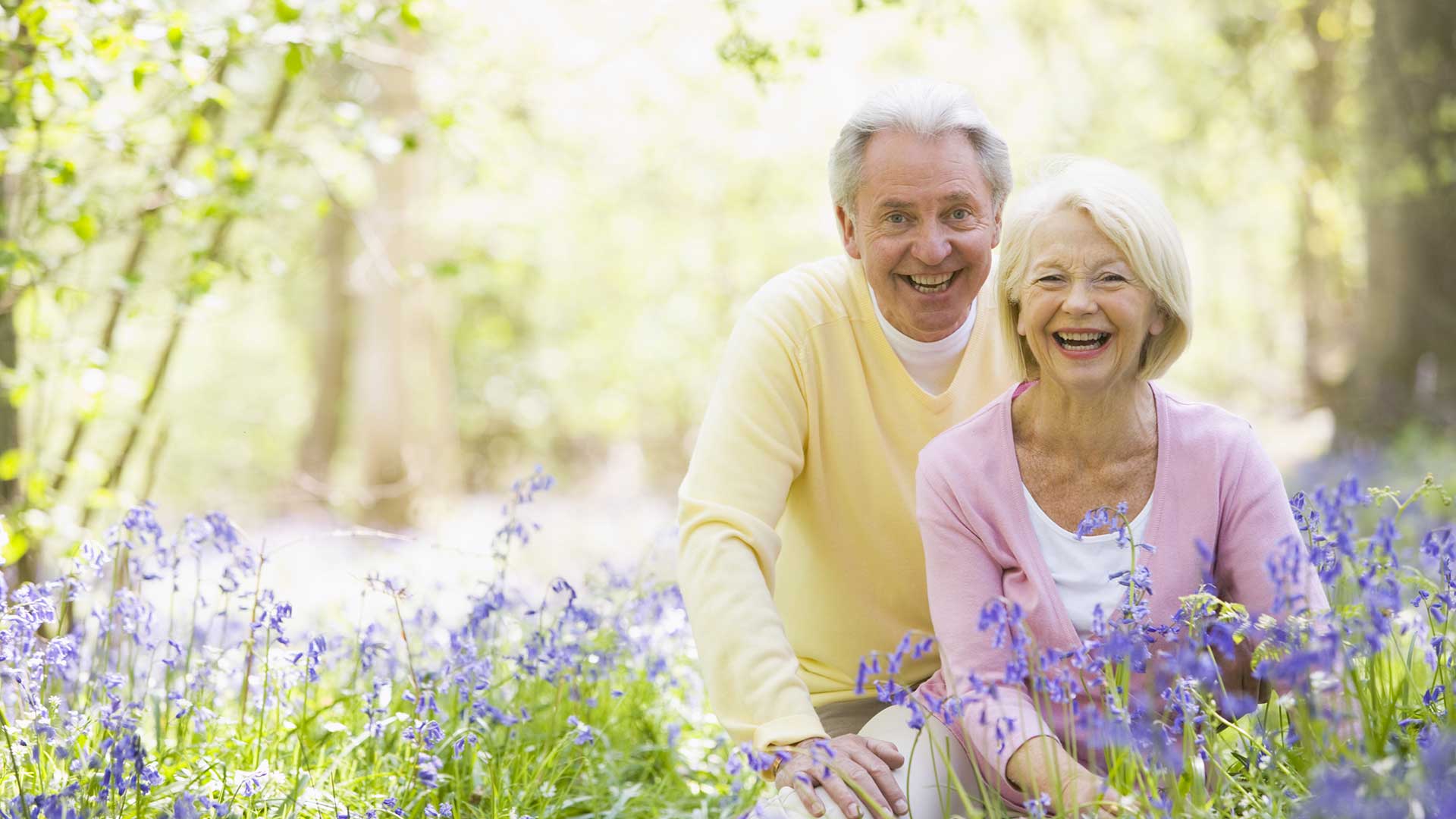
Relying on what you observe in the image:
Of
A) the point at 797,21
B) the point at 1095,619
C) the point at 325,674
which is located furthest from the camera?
the point at 797,21

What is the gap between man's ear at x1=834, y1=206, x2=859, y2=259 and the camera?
3.00 m

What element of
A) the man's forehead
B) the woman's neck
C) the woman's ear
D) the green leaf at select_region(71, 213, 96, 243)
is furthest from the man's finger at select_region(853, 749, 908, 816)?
the green leaf at select_region(71, 213, 96, 243)

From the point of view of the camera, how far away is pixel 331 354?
15.2 metres

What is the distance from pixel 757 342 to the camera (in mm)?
2906

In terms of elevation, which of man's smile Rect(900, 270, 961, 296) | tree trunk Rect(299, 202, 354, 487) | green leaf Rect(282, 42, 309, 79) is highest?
tree trunk Rect(299, 202, 354, 487)

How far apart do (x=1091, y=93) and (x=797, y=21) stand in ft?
43.1

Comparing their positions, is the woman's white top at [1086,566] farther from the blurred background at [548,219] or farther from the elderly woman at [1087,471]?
the blurred background at [548,219]

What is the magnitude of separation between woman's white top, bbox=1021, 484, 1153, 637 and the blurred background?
2.86 feet

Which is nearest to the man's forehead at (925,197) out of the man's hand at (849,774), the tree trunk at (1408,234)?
the man's hand at (849,774)

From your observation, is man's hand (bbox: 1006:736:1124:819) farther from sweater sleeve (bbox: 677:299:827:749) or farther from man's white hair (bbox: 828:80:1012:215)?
man's white hair (bbox: 828:80:1012:215)

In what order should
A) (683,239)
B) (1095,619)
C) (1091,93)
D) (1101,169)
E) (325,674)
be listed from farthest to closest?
(1091,93) < (683,239) < (325,674) < (1101,169) < (1095,619)

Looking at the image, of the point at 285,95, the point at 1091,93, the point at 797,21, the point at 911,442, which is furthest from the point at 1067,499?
the point at 1091,93

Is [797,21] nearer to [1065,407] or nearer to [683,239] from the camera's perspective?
[1065,407]

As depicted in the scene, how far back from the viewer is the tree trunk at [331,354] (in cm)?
1477
